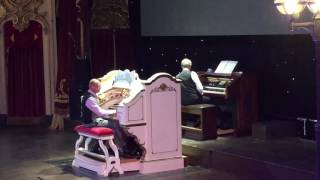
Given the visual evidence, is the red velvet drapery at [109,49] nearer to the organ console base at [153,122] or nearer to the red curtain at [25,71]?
the red curtain at [25,71]

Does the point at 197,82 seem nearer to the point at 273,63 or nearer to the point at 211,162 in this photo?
the point at 273,63

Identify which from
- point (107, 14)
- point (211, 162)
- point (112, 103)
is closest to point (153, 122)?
→ point (112, 103)

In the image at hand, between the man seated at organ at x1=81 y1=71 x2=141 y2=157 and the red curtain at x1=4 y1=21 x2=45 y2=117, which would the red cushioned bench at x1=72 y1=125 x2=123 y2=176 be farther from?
the red curtain at x1=4 y1=21 x2=45 y2=117

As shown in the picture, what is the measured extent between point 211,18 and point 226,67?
102cm

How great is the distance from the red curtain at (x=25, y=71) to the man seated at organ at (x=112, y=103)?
4.38m

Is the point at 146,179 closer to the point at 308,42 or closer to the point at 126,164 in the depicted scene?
the point at 126,164

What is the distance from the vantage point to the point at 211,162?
27.9 feet

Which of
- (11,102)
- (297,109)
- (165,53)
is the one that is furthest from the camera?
(11,102)

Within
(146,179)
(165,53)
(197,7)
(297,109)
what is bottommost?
(146,179)

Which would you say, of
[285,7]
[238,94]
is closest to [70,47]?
[238,94]

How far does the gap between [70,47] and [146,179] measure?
16.0ft

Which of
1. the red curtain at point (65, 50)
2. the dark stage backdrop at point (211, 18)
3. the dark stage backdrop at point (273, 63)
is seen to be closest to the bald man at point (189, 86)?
the dark stage backdrop at point (273, 63)

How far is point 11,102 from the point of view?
504 inches

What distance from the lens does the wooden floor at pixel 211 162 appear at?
7.73 m
